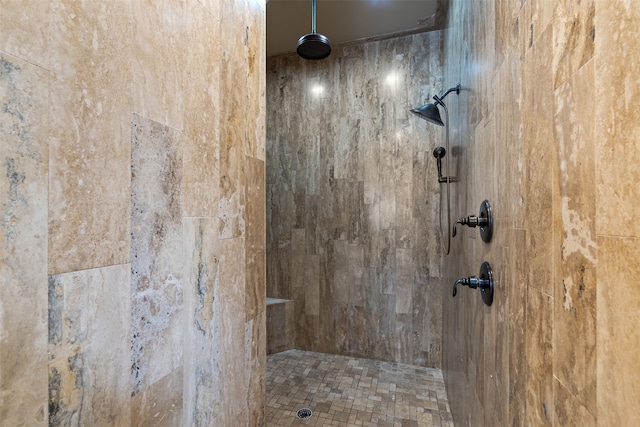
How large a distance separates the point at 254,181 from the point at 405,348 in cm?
219

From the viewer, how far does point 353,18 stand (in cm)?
248

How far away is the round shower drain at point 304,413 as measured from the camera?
6.35 feet

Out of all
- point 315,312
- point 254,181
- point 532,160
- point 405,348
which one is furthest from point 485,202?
point 315,312

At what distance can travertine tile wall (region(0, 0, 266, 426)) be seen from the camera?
1.57ft

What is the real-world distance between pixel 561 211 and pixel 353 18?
248 cm

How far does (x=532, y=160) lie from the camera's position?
2.41 feet

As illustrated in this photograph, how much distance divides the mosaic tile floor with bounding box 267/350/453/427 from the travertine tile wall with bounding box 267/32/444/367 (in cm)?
17

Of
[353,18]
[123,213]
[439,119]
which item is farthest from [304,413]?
[353,18]

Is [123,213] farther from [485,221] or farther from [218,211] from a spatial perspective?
[485,221]

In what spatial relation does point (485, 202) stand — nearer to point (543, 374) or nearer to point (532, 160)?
point (532, 160)

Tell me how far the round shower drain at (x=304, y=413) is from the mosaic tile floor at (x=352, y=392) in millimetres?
27

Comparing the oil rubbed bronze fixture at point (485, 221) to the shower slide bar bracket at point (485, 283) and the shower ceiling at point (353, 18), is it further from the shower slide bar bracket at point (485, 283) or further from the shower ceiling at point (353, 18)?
the shower ceiling at point (353, 18)

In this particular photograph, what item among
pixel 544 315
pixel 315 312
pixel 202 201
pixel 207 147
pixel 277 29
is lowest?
pixel 315 312

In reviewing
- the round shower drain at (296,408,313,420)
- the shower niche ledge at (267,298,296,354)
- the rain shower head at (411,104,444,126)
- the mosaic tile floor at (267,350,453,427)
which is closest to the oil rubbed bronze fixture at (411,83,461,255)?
the rain shower head at (411,104,444,126)
